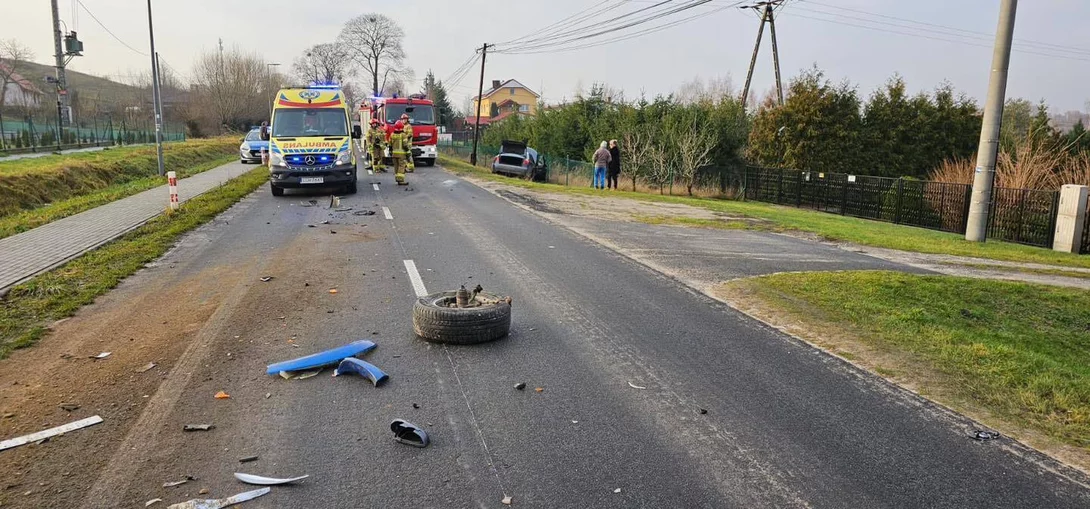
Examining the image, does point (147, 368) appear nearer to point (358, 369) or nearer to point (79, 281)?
point (358, 369)

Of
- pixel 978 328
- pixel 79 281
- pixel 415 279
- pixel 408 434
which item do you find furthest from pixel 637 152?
pixel 408 434

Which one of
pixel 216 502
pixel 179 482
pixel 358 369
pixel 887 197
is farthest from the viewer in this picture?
pixel 887 197

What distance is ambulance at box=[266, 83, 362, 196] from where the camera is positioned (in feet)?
57.1

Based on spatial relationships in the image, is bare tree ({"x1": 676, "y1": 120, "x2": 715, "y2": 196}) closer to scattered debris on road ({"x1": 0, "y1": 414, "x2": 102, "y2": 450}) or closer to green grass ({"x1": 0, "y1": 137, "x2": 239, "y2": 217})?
green grass ({"x1": 0, "y1": 137, "x2": 239, "y2": 217})

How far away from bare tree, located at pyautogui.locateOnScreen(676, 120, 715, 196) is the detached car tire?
21859 mm

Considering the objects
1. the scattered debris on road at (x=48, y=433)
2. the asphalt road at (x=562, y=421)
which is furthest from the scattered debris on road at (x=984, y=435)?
the scattered debris on road at (x=48, y=433)

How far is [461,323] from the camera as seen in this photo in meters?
5.79

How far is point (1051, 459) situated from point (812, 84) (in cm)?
2523

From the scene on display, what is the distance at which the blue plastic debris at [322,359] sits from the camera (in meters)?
5.16

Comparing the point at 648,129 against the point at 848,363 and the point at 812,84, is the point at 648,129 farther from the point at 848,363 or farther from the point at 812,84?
the point at 848,363

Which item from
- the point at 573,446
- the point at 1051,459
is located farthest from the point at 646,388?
the point at 1051,459

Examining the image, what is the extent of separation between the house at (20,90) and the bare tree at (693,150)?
4942 cm

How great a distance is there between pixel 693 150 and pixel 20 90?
2675 inches

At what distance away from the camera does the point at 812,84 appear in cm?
2670
